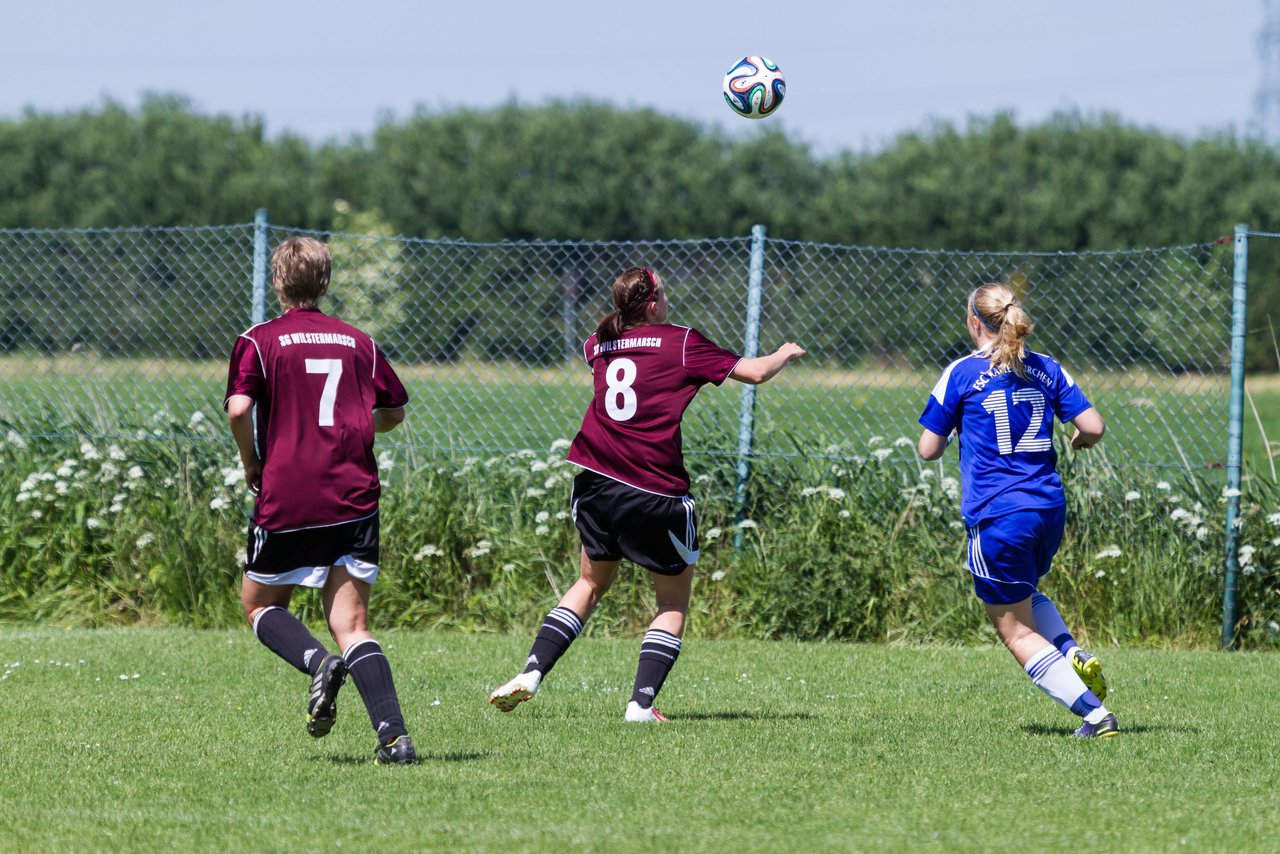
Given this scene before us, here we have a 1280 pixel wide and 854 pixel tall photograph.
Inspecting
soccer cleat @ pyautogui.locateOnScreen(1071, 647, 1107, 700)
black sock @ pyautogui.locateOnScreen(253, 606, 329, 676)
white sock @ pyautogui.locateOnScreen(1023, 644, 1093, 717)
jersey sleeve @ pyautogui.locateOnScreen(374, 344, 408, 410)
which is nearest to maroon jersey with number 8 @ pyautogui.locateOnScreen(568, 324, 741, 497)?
jersey sleeve @ pyautogui.locateOnScreen(374, 344, 408, 410)

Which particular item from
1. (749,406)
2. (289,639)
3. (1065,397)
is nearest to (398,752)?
(289,639)

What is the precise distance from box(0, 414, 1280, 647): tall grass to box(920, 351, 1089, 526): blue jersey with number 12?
2.26 m

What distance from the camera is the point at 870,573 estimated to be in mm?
7359

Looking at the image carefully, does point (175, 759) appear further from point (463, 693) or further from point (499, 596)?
point (499, 596)

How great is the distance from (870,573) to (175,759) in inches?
151

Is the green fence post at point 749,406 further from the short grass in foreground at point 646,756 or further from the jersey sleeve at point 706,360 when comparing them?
the jersey sleeve at point 706,360

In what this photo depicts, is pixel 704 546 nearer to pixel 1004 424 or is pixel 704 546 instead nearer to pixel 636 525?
pixel 636 525

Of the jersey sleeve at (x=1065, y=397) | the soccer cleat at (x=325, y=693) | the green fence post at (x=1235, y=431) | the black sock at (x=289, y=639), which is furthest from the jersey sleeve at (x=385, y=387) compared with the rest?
the green fence post at (x=1235, y=431)

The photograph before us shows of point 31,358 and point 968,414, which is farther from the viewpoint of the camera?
point 31,358

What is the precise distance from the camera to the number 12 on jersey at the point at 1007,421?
500cm

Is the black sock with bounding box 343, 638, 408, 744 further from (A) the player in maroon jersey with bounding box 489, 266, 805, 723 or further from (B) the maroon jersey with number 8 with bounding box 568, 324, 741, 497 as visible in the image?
(B) the maroon jersey with number 8 with bounding box 568, 324, 741, 497

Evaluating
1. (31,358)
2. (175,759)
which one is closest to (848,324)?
(31,358)

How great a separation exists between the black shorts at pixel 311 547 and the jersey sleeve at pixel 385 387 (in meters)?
0.36

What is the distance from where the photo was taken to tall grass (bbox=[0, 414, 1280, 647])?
718 centimetres
